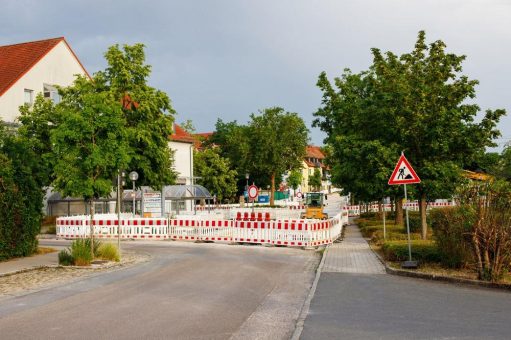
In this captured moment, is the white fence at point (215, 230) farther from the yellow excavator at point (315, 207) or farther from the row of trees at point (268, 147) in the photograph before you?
the row of trees at point (268, 147)

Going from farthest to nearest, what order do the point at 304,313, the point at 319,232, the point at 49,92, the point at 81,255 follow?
the point at 49,92, the point at 319,232, the point at 81,255, the point at 304,313

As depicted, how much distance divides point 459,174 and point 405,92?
3.50 metres

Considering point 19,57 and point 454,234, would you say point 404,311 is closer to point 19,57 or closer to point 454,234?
point 454,234

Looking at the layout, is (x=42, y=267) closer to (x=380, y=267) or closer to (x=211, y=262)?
(x=211, y=262)

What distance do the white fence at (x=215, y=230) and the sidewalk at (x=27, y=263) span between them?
798 centimetres

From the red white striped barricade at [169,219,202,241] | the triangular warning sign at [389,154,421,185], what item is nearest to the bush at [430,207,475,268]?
the triangular warning sign at [389,154,421,185]

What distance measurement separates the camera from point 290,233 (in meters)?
23.7

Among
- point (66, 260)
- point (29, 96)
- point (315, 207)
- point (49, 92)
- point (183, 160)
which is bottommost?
point (66, 260)

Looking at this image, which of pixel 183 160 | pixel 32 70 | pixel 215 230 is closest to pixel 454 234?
pixel 215 230

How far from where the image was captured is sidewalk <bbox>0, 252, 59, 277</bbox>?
15.8m

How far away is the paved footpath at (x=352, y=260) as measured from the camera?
15.1m

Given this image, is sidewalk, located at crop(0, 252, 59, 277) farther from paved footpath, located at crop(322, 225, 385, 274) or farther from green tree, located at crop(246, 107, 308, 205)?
green tree, located at crop(246, 107, 308, 205)

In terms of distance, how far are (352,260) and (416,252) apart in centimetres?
285

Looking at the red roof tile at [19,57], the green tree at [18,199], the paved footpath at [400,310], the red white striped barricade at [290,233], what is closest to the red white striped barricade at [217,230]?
the red white striped barricade at [290,233]
